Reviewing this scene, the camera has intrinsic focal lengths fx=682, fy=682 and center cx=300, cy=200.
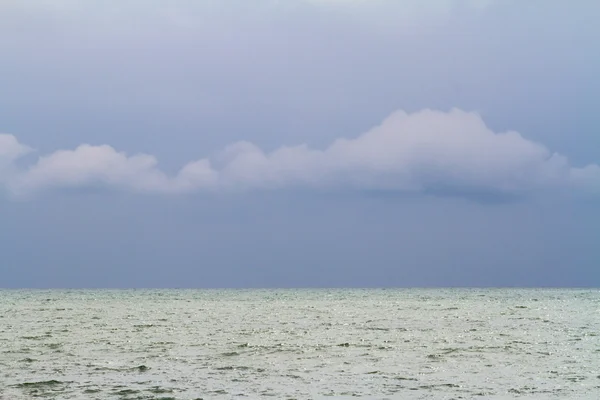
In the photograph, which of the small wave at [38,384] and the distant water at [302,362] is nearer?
the distant water at [302,362]

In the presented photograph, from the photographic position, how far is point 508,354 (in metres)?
37.9

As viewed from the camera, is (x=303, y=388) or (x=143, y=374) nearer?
(x=303, y=388)

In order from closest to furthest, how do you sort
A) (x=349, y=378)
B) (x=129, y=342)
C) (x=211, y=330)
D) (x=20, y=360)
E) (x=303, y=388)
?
1. (x=303, y=388)
2. (x=349, y=378)
3. (x=20, y=360)
4. (x=129, y=342)
5. (x=211, y=330)

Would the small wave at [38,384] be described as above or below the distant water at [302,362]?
below

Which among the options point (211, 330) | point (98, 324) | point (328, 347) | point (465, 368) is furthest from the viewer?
point (98, 324)

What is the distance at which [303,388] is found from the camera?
27797 mm

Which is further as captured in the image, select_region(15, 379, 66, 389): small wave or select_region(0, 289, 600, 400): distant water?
select_region(15, 379, 66, 389): small wave

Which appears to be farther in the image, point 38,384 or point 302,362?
point 302,362

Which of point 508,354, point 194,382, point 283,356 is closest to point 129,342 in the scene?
point 283,356

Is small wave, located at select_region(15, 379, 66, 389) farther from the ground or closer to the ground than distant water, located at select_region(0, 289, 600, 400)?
closer to the ground

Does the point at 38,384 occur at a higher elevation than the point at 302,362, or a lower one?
lower

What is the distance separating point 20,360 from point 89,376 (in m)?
7.88

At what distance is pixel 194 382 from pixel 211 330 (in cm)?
2716

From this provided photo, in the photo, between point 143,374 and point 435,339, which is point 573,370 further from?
point 143,374
